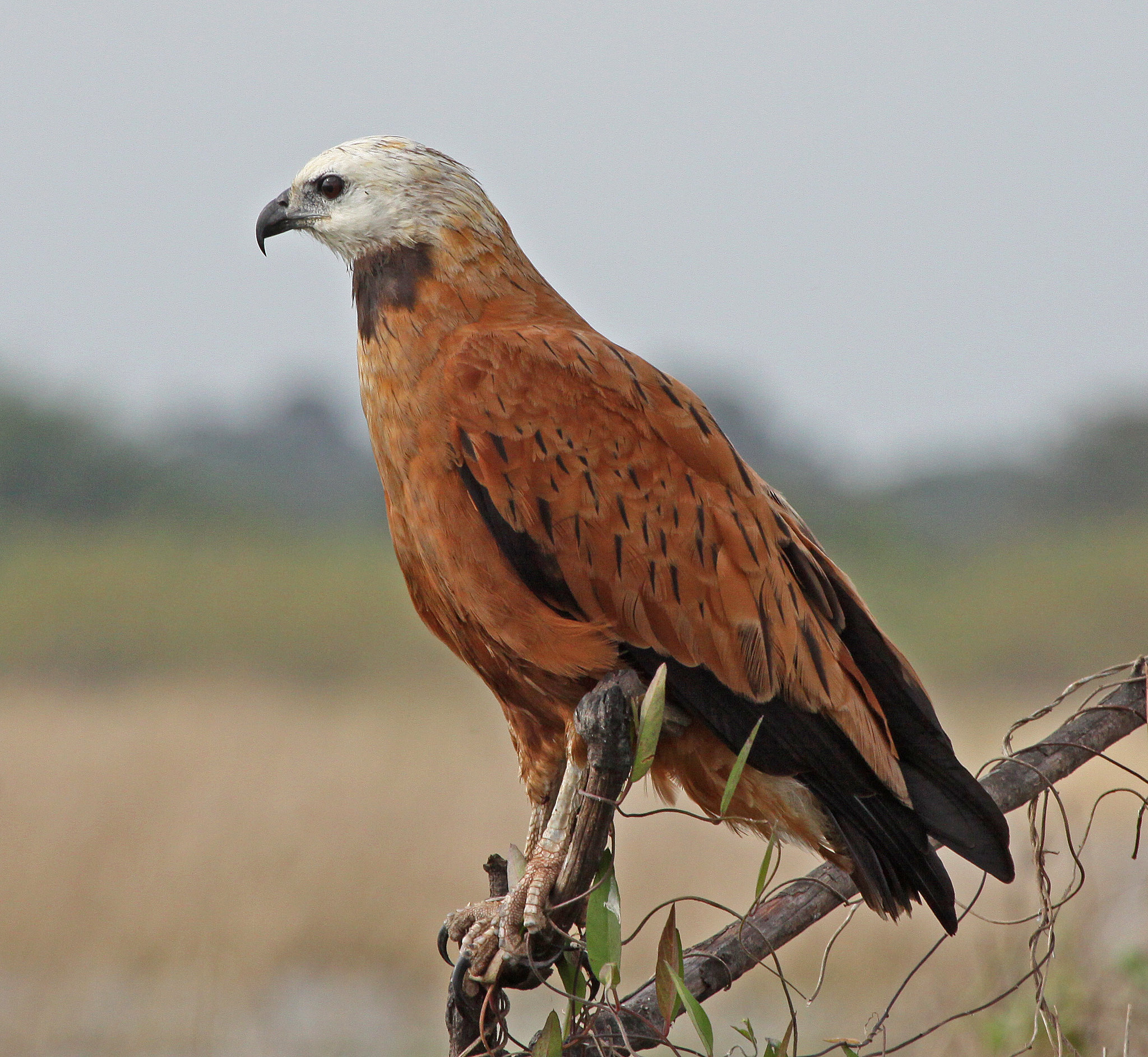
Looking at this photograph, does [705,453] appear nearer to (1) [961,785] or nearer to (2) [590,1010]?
(1) [961,785]

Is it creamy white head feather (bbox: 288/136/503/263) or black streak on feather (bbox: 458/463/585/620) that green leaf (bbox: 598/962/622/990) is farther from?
creamy white head feather (bbox: 288/136/503/263)

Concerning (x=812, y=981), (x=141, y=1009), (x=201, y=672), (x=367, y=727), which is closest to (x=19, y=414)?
(x=201, y=672)

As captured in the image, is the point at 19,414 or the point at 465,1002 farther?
the point at 19,414

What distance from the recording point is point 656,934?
9.73m

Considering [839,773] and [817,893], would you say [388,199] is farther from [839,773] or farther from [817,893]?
[817,893]


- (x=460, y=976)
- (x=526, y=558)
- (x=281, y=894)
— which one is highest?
(x=281, y=894)

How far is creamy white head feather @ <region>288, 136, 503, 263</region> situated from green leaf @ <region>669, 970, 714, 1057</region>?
1.83m

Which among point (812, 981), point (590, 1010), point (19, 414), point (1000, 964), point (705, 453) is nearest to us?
point (590, 1010)

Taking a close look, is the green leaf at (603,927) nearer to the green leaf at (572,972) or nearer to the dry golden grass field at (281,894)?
the green leaf at (572,972)

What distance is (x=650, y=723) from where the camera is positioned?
1935 mm

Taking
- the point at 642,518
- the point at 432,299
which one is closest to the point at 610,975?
the point at 642,518

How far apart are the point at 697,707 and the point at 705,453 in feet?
2.01

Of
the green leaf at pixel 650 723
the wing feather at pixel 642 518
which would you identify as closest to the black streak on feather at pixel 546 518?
the wing feather at pixel 642 518

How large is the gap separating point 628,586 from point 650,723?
59 cm
